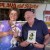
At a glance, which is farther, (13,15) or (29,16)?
(13,15)

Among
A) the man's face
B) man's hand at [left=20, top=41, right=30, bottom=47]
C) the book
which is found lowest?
man's hand at [left=20, top=41, right=30, bottom=47]

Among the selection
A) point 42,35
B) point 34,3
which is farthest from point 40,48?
point 34,3

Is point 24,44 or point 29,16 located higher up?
point 29,16

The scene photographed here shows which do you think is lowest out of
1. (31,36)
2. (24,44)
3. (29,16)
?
(24,44)

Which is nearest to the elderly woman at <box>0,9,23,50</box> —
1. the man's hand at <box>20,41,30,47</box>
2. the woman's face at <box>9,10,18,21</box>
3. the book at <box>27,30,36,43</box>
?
the woman's face at <box>9,10,18,21</box>

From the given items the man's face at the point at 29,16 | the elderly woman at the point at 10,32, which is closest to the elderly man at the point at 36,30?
the man's face at the point at 29,16

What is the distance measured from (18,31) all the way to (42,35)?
43 centimetres

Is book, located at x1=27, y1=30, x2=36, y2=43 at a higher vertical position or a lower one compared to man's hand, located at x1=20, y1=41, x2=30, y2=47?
higher

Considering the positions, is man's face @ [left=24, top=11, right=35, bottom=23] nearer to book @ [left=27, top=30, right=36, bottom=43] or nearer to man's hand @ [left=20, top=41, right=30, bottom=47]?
book @ [left=27, top=30, right=36, bottom=43]

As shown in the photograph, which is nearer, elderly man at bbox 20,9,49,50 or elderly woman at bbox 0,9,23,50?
elderly man at bbox 20,9,49,50

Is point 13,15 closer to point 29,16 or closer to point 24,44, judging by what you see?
point 29,16

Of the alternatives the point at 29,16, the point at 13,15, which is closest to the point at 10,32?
the point at 13,15

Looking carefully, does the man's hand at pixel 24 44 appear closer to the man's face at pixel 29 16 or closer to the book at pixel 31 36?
the book at pixel 31 36

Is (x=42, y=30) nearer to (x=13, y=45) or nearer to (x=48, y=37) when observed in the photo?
(x=48, y=37)
